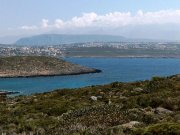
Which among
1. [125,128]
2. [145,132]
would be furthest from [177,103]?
[145,132]

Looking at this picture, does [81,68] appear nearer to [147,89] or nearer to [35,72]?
[35,72]

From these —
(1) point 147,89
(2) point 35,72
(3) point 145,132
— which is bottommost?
(2) point 35,72

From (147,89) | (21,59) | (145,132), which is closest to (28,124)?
(145,132)

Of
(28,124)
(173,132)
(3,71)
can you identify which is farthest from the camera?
(3,71)

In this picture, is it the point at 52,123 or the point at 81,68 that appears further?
the point at 81,68

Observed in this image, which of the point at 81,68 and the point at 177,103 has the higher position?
the point at 177,103

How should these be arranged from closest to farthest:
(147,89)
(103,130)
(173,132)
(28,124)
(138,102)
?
(173,132), (103,130), (28,124), (138,102), (147,89)
